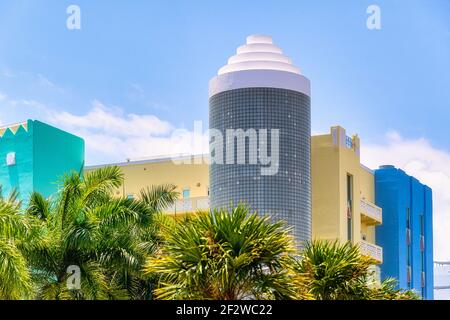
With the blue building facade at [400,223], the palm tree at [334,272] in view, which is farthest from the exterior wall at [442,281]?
the palm tree at [334,272]

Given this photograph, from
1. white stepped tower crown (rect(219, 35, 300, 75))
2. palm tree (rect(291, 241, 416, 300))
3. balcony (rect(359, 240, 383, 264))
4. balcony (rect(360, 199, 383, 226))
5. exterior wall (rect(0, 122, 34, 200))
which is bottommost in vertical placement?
palm tree (rect(291, 241, 416, 300))

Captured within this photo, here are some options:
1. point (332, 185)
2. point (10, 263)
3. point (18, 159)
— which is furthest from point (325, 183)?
point (10, 263)

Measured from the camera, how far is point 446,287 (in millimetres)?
52906

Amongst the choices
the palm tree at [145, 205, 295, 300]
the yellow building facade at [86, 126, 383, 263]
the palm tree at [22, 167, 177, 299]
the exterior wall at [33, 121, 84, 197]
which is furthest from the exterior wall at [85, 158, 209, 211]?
the palm tree at [145, 205, 295, 300]

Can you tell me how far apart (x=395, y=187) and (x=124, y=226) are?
75.5 ft

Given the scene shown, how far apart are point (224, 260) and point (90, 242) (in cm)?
534

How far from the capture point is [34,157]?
109 ft

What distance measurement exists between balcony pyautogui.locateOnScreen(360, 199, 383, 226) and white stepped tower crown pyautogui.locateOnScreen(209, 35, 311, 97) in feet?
22.9

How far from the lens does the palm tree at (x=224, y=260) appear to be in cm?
1728

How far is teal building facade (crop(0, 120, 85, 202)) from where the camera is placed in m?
33.3

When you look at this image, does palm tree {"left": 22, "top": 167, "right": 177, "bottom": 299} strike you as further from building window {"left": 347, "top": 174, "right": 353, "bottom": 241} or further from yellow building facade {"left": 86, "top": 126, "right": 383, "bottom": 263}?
building window {"left": 347, "top": 174, "right": 353, "bottom": 241}

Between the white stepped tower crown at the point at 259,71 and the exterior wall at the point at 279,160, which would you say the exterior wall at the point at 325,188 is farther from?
the white stepped tower crown at the point at 259,71
